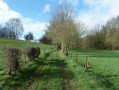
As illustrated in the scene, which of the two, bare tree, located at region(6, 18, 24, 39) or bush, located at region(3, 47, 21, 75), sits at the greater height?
bare tree, located at region(6, 18, 24, 39)

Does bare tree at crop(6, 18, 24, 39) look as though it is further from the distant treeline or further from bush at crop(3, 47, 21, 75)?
bush at crop(3, 47, 21, 75)

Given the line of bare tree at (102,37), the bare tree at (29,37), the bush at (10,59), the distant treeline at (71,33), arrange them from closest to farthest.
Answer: the bush at (10,59) < the distant treeline at (71,33) < the line of bare tree at (102,37) < the bare tree at (29,37)

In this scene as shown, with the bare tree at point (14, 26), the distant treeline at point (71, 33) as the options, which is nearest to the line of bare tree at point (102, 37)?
the distant treeline at point (71, 33)

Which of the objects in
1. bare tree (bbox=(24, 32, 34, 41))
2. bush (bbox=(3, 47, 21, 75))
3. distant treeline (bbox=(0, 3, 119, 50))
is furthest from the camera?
bare tree (bbox=(24, 32, 34, 41))

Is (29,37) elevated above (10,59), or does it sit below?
above

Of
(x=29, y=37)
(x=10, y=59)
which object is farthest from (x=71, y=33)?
(x=29, y=37)

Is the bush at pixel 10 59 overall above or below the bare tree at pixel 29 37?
below

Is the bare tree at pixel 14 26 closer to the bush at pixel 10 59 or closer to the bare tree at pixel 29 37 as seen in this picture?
the bare tree at pixel 29 37

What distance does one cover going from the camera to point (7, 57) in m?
6.50

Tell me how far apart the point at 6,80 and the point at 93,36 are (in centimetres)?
5378

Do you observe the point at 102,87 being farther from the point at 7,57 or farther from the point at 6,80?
the point at 7,57

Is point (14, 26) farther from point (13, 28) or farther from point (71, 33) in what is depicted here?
point (71, 33)

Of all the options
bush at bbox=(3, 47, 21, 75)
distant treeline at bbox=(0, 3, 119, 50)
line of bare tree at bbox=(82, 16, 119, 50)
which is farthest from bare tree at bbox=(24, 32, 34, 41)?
bush at bbox=(3, 47, 21, 75)

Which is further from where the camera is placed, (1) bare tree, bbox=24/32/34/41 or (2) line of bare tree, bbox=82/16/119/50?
(1) bare tree, bbox=24/32/34/41
